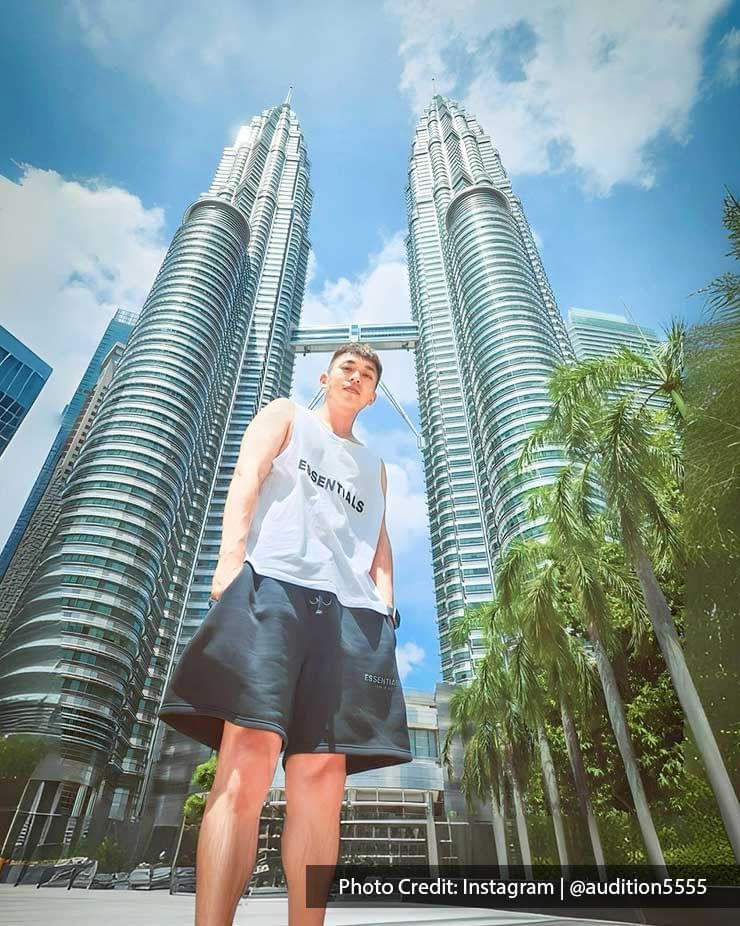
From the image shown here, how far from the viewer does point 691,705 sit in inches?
249

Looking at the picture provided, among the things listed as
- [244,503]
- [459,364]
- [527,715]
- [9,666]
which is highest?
[459,364]

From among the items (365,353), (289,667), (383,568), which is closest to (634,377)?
(365,353)

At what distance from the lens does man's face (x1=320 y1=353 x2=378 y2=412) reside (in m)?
2.13

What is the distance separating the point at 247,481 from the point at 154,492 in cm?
4596

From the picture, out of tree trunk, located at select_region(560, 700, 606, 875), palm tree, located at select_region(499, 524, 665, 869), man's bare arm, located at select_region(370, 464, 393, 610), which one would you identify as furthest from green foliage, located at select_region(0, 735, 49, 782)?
man's bare arm, located at select_region(370, 464, 393, 610)

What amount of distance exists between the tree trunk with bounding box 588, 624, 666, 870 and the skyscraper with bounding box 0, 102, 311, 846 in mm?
37272

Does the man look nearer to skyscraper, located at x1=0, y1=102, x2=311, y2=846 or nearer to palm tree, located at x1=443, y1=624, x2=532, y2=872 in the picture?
palm tree, located at x1=443, y1=624, x2=532, y2=872

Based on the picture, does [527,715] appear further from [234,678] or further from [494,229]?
[494,229]

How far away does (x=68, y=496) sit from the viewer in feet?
140

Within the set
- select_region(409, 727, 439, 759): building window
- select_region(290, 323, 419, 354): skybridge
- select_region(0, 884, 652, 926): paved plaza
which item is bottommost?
select_region(0, 884, 652, 926): paved plaza

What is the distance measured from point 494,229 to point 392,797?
54219mm

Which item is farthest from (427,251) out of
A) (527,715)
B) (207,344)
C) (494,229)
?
(527,715)

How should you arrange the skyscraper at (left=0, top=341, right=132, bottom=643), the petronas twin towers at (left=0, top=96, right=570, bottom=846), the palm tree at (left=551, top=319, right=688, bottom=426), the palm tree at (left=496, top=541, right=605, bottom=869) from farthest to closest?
the skyscraper at (left=0, top=341, right=132, bottom=643), the petronas twin towers at (left=0, top=96, right=570, bottom=846), the palm tree at (left=496, top=541, right=605, bottom=869), the palm tree at (left=551, top=319, right=688, bottom=426)

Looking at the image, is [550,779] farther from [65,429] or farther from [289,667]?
[65,429]
